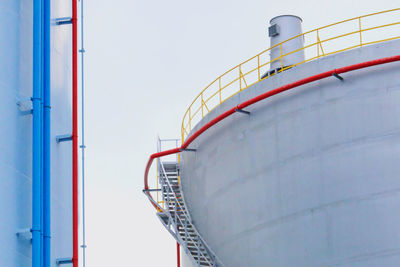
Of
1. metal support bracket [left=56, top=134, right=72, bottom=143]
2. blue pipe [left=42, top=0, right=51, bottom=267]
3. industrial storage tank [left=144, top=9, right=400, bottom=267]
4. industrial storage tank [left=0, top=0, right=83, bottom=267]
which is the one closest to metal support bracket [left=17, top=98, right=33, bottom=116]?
industrial storage tank [left=0, top=0, right=83, bottom=267]

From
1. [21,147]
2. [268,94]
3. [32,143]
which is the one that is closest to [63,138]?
[32,143]

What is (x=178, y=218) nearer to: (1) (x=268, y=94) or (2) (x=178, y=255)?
(2) (x=178, y=255)

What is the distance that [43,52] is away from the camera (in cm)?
1011

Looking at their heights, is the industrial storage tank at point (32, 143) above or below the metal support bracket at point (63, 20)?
below

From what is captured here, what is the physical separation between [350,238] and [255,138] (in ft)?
12.9

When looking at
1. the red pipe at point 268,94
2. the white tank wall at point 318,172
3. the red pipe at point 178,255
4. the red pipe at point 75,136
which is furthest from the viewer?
the red pipe at point 178,255

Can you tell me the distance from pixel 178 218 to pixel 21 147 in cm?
1216

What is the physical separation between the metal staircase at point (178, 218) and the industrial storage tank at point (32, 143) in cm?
923

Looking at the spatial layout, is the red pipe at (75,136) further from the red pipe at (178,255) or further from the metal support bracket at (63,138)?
the red pipe at (178,255)

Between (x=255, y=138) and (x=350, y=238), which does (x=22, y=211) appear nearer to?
(x=350, y=238)

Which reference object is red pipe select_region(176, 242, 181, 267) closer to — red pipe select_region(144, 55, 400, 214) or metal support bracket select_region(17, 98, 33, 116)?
red pipe select_region(144, 55, 400, 214)

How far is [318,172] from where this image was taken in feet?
51.7

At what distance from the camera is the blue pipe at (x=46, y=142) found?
30.9 feet

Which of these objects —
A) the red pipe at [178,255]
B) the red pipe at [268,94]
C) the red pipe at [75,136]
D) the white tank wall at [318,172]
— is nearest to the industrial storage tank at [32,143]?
the red pipe at [75,136]
